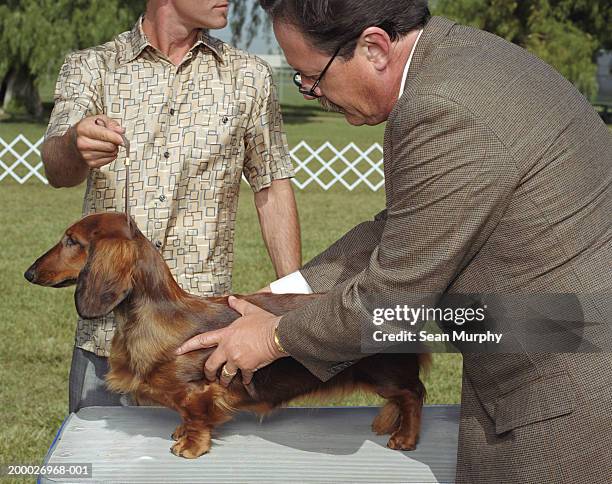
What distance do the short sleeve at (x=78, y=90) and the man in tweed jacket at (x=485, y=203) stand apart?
3.61ft

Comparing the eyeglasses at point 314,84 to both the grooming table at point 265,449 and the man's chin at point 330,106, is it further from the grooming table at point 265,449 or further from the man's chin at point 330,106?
the grooming table at point 265,449

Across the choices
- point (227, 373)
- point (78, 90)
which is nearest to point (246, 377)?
point (227, 373)

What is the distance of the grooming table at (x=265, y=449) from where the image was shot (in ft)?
7.89

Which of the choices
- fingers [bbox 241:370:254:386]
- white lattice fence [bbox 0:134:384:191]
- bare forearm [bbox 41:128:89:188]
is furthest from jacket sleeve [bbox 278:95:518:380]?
white lattice fence [bbox 0:134:384:191]

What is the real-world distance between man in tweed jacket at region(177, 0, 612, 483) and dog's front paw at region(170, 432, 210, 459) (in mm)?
639

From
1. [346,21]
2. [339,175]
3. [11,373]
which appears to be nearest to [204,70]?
[346,21]

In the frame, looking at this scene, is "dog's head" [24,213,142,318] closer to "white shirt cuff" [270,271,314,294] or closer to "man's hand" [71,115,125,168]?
"man's hand" [71,115,125,168]

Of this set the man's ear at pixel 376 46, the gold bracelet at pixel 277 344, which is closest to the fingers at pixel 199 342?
the gold bracelet at pixel 277 344

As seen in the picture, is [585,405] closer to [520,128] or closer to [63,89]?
[520,128]

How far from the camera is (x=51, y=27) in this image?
22609 millimetres

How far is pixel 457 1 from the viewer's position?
29.0 metres

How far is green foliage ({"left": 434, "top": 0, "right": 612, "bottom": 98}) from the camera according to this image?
94.1 ft

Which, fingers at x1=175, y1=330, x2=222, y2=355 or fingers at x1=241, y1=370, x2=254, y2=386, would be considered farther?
fingers at x1=175, y1=330, x2=222, y2=355

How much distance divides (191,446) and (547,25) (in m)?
29.1
